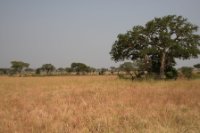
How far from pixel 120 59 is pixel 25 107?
97.6ft

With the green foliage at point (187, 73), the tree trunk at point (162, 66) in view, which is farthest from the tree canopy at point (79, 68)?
the tree trunk at point (162, 66)

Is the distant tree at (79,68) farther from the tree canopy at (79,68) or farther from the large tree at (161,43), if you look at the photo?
the large tree at (161,43)

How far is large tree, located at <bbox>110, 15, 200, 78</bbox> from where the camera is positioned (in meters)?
34.4

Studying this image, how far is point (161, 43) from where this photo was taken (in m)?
35.1

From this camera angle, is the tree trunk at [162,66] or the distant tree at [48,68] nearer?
the tree trunk at [162,66]

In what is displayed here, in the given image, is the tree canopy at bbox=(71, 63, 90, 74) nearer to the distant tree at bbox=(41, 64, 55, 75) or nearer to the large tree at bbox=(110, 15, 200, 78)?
the distant tree at bbox=(41, 64, 55, 75)

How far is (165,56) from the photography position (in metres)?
36.6

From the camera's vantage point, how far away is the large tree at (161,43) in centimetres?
3444

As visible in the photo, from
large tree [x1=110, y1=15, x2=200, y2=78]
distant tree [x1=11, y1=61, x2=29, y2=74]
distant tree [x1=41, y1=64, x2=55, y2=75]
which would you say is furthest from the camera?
distant tree [x1=41, y1=64, x2=55, y2=75]

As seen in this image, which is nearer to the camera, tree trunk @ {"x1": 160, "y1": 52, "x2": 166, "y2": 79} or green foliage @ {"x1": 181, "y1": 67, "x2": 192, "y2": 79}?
tree trunk @ {"x1": 160, "y1": 52, "x2": 166, "y2": 79}

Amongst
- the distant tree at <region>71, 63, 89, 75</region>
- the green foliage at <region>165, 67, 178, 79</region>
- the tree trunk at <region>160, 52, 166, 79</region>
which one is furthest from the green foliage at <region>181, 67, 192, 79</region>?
the distant tree at <region>71, 63, 89, 75</region>

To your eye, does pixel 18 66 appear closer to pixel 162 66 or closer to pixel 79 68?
pixel 79 68

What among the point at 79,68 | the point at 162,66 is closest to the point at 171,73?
the point at 162,66

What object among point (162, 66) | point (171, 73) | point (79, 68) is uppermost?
point (79, 68)
